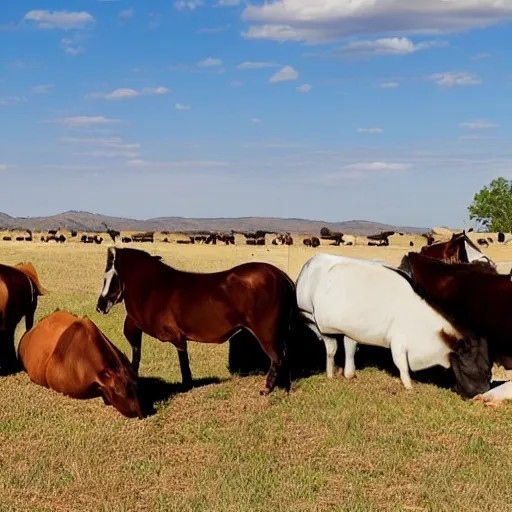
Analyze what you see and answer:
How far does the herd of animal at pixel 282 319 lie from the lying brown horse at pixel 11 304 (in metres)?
0.96

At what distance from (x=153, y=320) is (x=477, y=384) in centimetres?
422

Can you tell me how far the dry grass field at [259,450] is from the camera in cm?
700

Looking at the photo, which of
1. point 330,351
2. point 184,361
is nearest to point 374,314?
point 330,351

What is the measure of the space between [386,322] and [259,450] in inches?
124

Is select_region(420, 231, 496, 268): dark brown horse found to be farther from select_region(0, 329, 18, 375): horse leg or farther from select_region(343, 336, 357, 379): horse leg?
select_region(0, 329, 18, 375): horse leg

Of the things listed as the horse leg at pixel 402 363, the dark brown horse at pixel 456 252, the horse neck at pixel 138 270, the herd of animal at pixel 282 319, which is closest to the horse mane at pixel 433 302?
the herd of animal at pixel 282 319

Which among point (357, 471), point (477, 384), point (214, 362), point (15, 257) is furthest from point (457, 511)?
point (15, 257)

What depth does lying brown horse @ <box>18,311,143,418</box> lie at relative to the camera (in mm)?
9648

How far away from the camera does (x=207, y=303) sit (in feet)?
34.6

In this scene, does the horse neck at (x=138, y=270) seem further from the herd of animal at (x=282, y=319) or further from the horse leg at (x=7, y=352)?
the horse leg at (x=7, y=352)

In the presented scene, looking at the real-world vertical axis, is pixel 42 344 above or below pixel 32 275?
below

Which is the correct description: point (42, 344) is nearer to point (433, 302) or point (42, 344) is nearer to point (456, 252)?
point (433, 302)

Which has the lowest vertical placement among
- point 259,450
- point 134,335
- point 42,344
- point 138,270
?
point 259,450

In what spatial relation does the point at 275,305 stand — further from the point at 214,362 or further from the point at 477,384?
the point at 214,362
